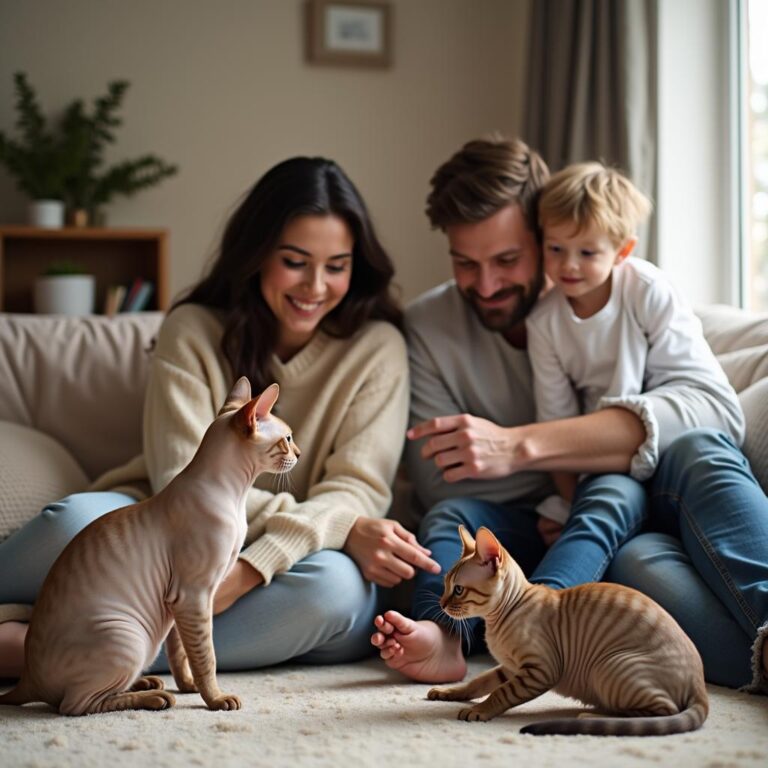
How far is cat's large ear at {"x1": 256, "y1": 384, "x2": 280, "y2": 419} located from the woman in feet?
1.57

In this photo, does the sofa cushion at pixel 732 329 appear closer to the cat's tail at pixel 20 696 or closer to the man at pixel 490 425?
the man at pixel 490 425

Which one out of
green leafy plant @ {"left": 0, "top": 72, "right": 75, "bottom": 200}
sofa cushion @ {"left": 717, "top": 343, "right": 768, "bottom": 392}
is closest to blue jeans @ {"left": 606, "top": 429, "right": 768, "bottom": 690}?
sofa cushion @ {"left": 717, "top": 343, "right": 768, "bottom": 392}

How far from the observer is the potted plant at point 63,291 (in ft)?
11.5

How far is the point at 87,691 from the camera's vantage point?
4.49ft

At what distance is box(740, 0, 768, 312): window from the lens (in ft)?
10.1

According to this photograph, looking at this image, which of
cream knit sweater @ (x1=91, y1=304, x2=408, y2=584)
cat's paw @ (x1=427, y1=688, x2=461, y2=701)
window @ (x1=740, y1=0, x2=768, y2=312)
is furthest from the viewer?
window @ (x1=740, y1=0, x2=768, y2=312)

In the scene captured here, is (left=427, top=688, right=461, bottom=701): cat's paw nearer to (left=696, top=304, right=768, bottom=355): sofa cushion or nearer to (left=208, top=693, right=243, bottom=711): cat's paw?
(left=208, top=693, right=243, bottom=711): cat's paw

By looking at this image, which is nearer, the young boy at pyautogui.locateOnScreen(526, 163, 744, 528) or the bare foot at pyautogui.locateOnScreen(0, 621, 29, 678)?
the bare foot at pyautogui.locateOnScreen(0, 621, 29, 678)

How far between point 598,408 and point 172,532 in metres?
1.00

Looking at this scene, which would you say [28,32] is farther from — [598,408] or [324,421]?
[598,408]

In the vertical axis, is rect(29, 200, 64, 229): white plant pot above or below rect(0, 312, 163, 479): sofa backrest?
above

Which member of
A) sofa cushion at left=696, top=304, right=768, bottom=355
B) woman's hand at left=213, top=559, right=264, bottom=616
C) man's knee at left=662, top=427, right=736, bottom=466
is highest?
sofa cushion at left=696, top=304, right=768, bottom=355

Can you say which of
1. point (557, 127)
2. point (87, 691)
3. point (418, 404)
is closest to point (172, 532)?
point (87, 691)

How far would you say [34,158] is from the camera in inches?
139
